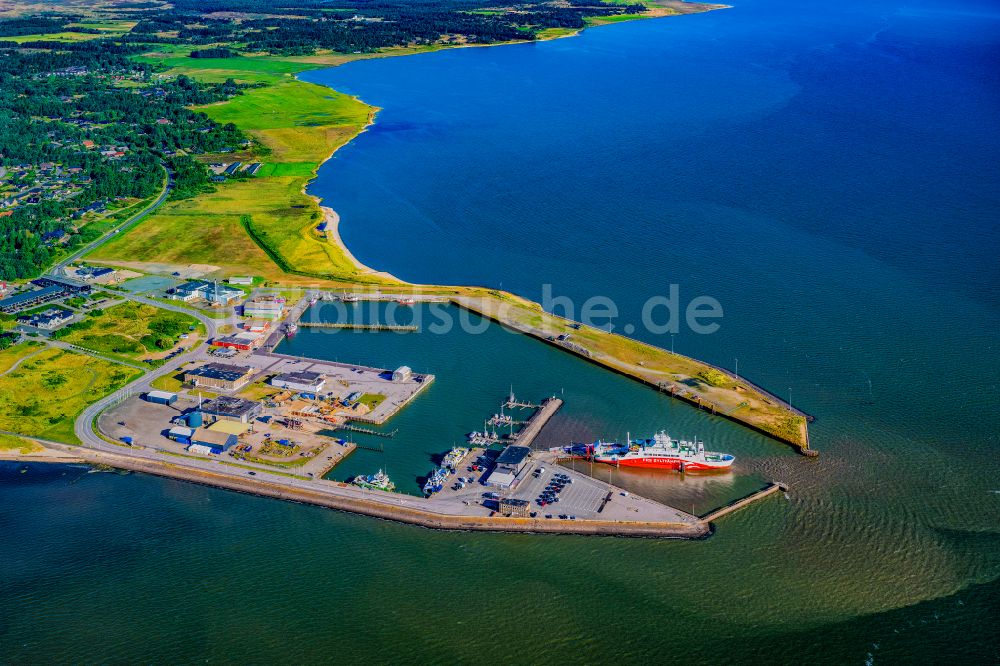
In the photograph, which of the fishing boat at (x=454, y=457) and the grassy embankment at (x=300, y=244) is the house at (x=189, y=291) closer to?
the grassy embankment at (x=300, y=244)

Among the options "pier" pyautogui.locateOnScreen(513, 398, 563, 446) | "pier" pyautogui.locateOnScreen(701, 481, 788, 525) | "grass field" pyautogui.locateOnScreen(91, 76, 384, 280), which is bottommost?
"pier" pyautogui.locateOnScreen(701, 481, 788, 525)

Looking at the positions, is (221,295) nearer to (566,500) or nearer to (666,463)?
(566,500)

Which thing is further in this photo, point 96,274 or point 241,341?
point 96,274

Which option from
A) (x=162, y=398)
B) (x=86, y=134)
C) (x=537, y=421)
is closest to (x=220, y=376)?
(x=162, y=398)

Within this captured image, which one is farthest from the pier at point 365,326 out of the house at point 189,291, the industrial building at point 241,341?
the house at point 189,291

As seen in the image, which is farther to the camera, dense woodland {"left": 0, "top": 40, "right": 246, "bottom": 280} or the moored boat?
dense woodland {"left": 0, "top": 40, "right": 246, "bottom": 280}

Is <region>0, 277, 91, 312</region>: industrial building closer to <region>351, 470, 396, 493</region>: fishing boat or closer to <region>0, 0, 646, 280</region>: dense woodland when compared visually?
<region>0, 0, 646, 280</region>: dense woodland

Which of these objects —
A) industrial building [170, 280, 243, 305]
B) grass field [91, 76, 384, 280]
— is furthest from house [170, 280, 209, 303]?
grass field [91, 76, 384, 280]
